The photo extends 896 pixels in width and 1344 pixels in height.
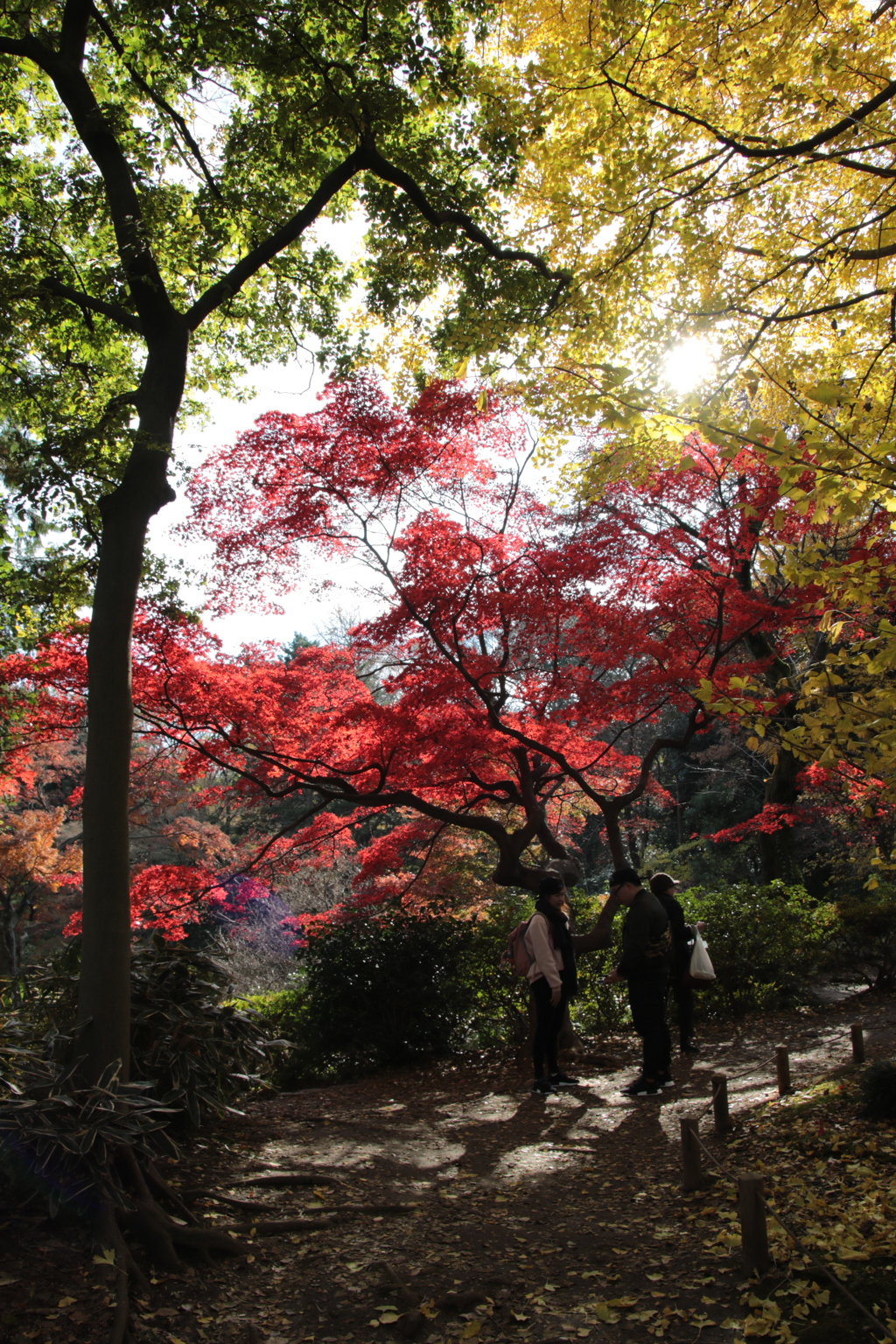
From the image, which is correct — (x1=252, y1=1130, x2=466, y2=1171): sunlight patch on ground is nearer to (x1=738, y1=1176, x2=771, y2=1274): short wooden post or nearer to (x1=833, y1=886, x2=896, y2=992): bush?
(x1=738, y1=1176, x2=771, y2=1274): short wooden post

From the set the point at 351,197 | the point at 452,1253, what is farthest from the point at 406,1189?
the point at 351,197

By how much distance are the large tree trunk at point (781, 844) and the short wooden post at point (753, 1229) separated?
34.0ft

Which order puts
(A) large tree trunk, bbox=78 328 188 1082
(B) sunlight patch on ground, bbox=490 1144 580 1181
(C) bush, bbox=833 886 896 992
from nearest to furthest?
(A) large tree trunk, bbox=78 328 188 1082, (B) sunlight patch on ground, bbox=490 1144 580 1181, (C) bush, bbox=833 886 896 992

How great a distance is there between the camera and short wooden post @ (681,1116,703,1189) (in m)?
3.63

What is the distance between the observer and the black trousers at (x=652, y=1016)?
5695 millimetres

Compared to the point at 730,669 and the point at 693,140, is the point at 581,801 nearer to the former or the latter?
A: the point at 730,669

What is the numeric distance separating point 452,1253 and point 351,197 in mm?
8626

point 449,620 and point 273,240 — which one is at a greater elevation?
point 273,240

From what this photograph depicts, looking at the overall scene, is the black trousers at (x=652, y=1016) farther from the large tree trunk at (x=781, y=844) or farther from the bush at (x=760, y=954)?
the large tree trunk at (x=781, y=844)

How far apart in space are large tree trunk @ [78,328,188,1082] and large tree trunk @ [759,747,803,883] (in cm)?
1067

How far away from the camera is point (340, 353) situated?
7.41 m

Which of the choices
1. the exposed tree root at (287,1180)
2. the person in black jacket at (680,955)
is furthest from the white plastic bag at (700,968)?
the exposed tree root at (287,1180)

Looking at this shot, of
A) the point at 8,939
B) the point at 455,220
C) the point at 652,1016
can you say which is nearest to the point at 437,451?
the point at 455,220

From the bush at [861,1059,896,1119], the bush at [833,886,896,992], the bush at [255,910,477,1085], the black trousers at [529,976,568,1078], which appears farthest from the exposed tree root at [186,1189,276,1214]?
the bush at [833,886,896,992]
